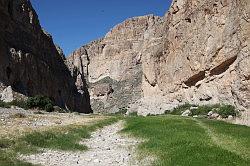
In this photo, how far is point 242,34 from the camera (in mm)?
61781

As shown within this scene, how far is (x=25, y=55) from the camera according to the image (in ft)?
377

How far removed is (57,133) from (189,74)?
60.3 meters

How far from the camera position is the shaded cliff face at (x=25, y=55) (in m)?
105

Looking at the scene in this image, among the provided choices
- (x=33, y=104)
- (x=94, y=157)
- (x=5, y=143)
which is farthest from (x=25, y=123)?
(x=33, y=104)

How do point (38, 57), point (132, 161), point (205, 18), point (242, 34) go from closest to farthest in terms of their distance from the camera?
point (132, 161) < point (242, 34) < point (205, 18) < point (38, 57)

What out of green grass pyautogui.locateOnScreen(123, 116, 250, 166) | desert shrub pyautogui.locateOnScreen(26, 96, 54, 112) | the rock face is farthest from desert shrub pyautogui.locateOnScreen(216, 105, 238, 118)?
desert shrub pyautogui.locateOnScreen(26, 96, 54, 112)

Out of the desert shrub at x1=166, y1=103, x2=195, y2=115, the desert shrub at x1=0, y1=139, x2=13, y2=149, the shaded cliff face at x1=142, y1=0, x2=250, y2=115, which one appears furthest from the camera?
the desert shrub at x1=166, y1=103, x2=195, y2=115

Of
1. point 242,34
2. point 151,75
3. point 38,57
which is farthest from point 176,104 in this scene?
point 38,57

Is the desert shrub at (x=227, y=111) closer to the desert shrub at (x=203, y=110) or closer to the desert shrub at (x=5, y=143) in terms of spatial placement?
the desert shrub at (x=203, y=110)

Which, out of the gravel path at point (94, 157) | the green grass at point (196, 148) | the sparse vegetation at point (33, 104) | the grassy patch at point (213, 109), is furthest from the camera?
the sparse vegetation at point (33, 104)

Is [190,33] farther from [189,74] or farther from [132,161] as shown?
[132,161]

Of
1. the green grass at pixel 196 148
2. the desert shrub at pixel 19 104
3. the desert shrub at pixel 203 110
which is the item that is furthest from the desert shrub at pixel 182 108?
the green grass at pixel 196 148

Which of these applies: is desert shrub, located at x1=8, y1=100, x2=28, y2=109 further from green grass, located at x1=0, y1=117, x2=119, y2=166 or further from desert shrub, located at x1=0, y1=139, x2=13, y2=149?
desert shrub, located at x1=0, y1=139, x2=13, y2=149

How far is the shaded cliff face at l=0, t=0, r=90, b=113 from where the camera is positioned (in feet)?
345
